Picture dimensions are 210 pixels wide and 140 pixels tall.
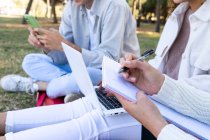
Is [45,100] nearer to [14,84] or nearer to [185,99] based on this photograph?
[14,84]

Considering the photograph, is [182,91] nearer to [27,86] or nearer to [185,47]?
[185,47]

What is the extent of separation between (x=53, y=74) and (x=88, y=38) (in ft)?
1.62

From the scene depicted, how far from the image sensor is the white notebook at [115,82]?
4.61 feet

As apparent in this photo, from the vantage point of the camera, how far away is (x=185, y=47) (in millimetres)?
1908

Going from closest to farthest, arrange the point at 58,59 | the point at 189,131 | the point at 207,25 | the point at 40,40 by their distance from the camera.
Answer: the point at 189,131 < the point at 207,25 < the point at 40,40 < the point at 58,59

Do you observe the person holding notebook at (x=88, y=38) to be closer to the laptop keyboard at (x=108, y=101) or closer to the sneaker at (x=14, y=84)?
the sneaker at (x=14, y=84)

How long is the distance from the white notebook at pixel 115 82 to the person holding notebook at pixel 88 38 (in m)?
0.96

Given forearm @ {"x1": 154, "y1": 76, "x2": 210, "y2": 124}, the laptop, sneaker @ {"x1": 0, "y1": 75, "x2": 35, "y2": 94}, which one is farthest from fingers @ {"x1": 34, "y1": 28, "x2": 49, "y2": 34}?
sneaker @ {"x1": 0, "y1": 75, "x2": 35, "y2": 94}

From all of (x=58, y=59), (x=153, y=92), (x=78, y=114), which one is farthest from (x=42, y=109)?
(x=58, y=59)

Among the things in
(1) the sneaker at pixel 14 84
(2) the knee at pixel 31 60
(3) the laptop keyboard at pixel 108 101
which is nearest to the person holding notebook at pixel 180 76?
(3) the laptop keyboard at pixel 108 101

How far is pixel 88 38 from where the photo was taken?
2.93m

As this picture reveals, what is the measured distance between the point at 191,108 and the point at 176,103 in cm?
6

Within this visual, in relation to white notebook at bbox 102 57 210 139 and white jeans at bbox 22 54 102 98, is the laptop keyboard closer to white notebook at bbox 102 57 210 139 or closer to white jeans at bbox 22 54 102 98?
white notebook at bbox 102 57 210 139

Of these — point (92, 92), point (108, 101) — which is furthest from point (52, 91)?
point (92, 92)
